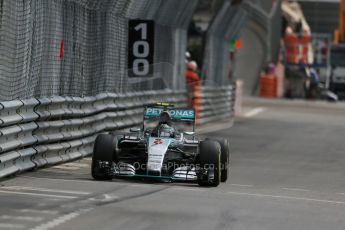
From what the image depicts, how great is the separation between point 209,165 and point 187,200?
5.29 feet

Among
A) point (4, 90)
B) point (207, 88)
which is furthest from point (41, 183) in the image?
point (207, 88)

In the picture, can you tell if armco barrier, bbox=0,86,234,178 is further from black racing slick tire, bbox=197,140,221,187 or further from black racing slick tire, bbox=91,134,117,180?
black racing slick tire, bbox=197,140,221,187

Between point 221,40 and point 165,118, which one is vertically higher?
point 221,40

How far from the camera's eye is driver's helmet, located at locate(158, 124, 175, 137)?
42.0 feet

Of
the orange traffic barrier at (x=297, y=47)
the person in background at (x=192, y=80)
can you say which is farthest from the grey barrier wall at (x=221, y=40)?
the orange traffic barrier at (x=297, y=47)

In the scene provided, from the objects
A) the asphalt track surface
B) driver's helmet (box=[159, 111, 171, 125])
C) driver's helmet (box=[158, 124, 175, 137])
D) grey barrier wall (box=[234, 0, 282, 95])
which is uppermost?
grey barrier wall (box=[234, 0, 282, 95])

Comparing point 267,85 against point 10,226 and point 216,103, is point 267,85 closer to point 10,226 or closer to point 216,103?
point 216,103

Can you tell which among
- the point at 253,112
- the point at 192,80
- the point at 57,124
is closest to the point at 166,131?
the point at 57,124

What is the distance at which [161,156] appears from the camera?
1248 centimetres

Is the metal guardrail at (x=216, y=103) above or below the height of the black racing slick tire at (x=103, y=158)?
above

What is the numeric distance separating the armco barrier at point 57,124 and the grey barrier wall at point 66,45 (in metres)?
0.20

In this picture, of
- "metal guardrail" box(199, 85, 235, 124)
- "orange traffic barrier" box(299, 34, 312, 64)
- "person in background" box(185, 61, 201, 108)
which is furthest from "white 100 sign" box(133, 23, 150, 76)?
"orange traffic barrier" box(299, 34, 312, 64)

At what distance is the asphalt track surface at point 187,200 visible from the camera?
30.0ft

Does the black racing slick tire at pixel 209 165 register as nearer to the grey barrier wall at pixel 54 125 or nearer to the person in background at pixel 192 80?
the grey barrier wall at pixel 54 125
